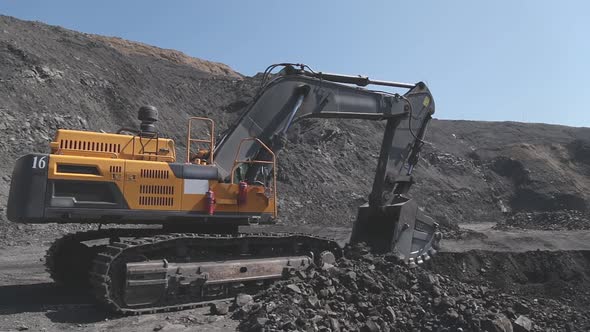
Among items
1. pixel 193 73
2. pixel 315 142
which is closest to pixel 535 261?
pixel 315 142

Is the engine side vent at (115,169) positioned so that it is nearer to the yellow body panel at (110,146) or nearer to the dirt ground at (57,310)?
the yellow body panel at (110,146)

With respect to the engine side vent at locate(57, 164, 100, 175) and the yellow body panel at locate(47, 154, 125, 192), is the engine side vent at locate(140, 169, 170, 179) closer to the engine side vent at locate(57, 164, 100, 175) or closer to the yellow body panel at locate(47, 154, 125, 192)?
the yellow body panel at locate(47, 154, 125, 192)

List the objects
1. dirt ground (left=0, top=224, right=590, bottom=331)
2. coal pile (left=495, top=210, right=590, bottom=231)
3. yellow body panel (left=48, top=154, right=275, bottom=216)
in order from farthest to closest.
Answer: coal pile (left=495, top=210, right=590, bottom=231) < yellow body panel (left=48, top=154, right=275, bottom=216) < dirt ground (left=0, top=224, right=590, bottom=331)

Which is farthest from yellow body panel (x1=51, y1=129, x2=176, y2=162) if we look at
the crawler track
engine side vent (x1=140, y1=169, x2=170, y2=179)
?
the crawler track

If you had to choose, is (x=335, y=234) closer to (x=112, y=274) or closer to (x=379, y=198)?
(x=379, y=198)

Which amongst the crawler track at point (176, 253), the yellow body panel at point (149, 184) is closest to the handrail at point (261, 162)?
the yellow body panel at point (149, 184)

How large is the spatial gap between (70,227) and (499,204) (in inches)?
1026

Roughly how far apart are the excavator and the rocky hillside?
10.7 meters

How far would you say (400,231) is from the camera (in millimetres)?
10305

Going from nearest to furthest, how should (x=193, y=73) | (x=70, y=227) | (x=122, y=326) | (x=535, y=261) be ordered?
(x=122, y=326)
(x=535, y=261)
(x=70, y=227)
(x=193, y=73)

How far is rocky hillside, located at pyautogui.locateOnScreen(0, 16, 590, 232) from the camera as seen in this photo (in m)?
22.2

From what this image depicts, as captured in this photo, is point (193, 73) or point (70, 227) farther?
point (193, 73)

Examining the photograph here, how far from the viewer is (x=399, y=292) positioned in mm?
8398

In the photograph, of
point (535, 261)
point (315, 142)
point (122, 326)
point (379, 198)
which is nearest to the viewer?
point (122, 326)
